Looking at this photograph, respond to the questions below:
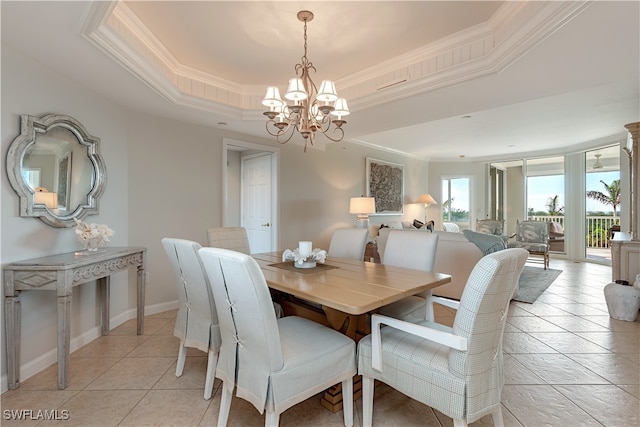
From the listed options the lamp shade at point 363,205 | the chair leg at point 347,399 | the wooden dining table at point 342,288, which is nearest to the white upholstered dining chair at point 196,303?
Answer: the wooden dining table at point 342,288

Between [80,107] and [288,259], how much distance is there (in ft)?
7.25

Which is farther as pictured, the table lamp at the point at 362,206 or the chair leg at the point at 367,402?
the table lamp at the point at 362,206

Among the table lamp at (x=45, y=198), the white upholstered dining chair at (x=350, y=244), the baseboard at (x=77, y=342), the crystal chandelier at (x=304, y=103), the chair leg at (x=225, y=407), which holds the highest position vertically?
the crystal chandelier at (x=304, y=103)

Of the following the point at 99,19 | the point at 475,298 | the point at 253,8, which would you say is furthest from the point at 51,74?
the point at 475,298

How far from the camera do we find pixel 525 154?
7.38 metres

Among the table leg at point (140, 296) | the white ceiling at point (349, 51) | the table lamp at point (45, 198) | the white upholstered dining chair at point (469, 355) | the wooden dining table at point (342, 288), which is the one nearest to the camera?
the white upholstered dining chair at point (469, 355)

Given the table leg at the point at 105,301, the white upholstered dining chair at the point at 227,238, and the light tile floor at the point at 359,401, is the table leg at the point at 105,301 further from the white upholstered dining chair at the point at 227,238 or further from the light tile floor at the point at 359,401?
the white upholstered dining chair at the point at 227,238

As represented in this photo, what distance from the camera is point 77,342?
2.61 metres

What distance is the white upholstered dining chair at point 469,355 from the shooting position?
48.8 inches

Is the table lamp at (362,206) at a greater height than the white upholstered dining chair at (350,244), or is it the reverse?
the table lamp at (362,206)

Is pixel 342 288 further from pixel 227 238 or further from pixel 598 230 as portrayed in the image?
pixel 598 230

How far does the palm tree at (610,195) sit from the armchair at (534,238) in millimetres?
1563

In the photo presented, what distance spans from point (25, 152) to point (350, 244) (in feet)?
8.49

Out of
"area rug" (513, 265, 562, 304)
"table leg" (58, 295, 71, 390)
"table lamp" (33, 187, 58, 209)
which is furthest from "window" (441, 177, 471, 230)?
"table leg" (58, 295, 71, 390)
